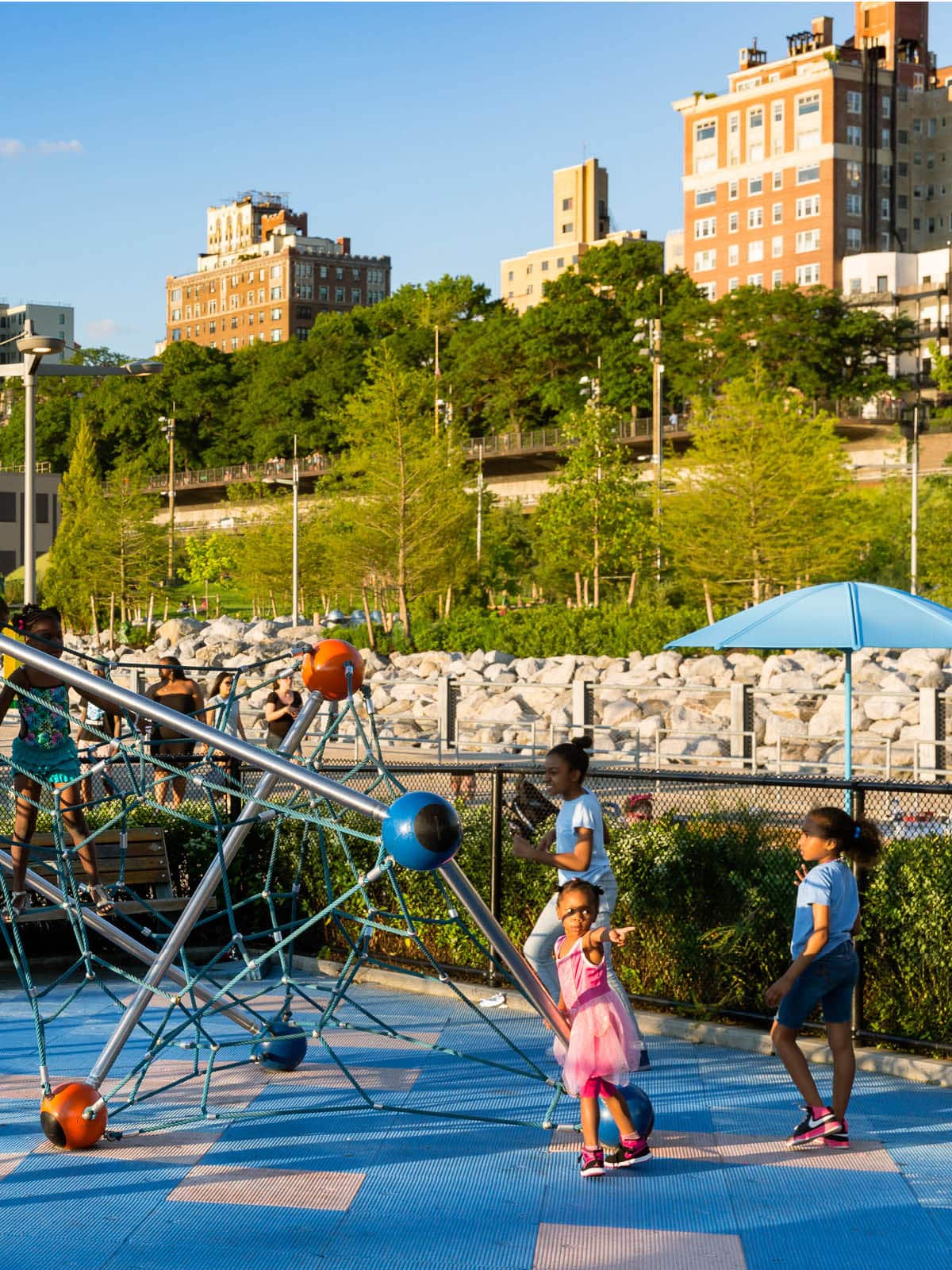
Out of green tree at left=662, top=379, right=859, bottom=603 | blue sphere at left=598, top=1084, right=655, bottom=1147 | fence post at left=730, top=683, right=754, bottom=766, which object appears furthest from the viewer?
green tree at left=662, top=379, right=859, bottom=603

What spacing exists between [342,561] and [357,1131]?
40690 millimetres

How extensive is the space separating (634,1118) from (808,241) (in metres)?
110

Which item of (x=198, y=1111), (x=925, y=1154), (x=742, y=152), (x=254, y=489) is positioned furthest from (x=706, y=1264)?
(x=742, y=152)

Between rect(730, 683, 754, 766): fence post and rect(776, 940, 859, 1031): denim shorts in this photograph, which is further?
rect(730, 683, 754, 766): fence post

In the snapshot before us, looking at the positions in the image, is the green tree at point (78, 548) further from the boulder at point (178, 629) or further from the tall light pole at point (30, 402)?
the tall light pole at point (30, 402)

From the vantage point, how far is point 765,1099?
22.2 feet

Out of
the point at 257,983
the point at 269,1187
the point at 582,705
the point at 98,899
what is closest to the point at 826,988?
the point at 269,1187

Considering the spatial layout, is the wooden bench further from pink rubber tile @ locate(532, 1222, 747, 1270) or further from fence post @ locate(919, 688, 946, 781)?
fence post @ locate(919, 688, 946, 781)

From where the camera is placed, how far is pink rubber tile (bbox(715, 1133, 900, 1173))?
231 inches

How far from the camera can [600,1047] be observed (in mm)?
5723

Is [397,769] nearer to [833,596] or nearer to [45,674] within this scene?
[45,674]

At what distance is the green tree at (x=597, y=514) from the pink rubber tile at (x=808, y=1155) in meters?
38.1

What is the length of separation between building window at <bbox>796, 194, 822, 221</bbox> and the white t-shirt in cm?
10877

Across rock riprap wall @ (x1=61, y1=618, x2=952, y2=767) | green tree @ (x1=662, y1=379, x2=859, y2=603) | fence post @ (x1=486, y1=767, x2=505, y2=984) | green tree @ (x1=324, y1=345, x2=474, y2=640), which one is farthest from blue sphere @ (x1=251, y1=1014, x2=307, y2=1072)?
green tree @ (x1=324, y1=345, x2=474, y2=640)
